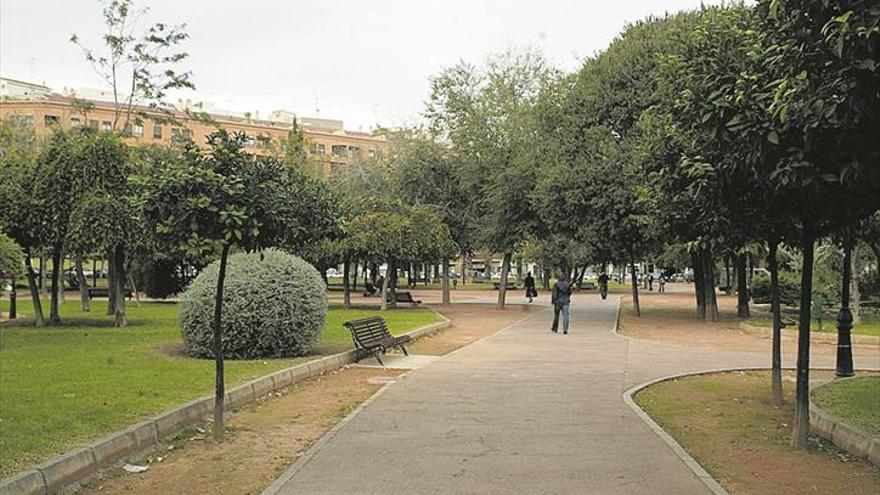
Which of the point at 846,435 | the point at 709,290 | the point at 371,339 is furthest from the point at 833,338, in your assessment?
the point at 846,435

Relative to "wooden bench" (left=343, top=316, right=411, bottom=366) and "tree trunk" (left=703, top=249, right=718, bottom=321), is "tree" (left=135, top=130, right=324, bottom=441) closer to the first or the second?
"wooden bench" (left=343, top=316, right=411, bottom=366)

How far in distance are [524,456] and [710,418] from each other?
3469 mm

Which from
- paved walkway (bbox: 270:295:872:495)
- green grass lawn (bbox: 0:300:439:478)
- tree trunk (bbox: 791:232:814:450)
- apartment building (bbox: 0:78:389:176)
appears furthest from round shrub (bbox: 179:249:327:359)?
apartment building (bbox: 0:78:389:176)

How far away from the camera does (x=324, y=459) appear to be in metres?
7.88

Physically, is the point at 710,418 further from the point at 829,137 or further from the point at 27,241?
the point at 27,241

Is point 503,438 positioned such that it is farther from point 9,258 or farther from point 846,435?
point 9,258

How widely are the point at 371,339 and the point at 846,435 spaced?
32.3 ft

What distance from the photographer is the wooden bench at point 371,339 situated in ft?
52.8

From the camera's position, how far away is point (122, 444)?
7758 mm

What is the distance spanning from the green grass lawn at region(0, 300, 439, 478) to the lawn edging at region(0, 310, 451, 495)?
254 mm

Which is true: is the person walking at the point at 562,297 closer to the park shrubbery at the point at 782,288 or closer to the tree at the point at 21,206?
the park shrubbery at the point at 782,288

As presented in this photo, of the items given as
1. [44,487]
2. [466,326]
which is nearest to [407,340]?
[466,326]

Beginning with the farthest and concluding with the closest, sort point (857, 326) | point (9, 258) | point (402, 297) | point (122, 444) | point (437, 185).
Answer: point (437, 185), point (402, 297), point (857, 326), point (9, 258), point (122, 444)

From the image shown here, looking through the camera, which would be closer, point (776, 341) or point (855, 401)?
point (855, 401)
